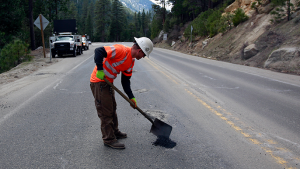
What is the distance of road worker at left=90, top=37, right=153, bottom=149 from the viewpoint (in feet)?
11.3

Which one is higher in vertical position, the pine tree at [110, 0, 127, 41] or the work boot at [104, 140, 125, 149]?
the pine tree at [110, 0, 127, 41]

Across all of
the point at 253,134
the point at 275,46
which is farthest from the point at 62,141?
the point at 275,46

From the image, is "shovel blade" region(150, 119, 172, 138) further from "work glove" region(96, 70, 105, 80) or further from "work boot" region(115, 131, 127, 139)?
"work glove" region(96, 70, 105, 80)

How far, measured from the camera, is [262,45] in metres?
17.6

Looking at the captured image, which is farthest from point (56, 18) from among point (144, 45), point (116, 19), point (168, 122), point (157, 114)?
point (116, 19)

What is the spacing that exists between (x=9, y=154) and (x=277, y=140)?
13.6 ft

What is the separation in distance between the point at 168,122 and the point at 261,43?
619 inches

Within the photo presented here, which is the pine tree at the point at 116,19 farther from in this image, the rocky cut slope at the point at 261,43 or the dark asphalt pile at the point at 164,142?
the dark asphalt pile at the point at 164,142

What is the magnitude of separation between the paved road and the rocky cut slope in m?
6.85

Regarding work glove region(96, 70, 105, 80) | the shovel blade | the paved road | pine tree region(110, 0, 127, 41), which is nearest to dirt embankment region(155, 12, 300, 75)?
the paved road

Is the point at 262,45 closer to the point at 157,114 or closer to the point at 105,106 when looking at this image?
the point at 157,114

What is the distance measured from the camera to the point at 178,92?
24.7 feet

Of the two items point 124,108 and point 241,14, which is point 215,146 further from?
point 241,14

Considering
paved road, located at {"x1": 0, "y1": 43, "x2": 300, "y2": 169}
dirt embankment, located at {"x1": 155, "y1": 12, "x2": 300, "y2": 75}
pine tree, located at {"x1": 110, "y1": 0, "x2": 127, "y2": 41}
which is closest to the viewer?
paved road, located at {"x1": 0, "y1": 43, "x2": 300, "y2": 169}
